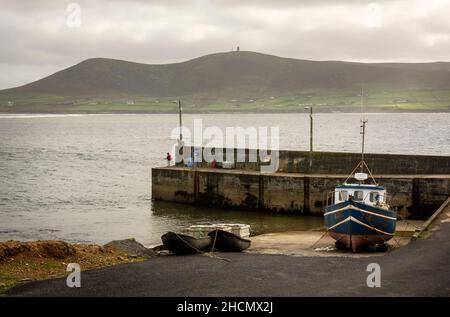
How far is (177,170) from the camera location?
49.1 metres

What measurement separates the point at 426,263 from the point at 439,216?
10739 mm

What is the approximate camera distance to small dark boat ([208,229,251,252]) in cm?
2714

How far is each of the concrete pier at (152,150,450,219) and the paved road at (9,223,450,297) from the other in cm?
1607

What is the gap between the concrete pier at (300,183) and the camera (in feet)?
134

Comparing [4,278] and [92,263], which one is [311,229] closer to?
[92,263]

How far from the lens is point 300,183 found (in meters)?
43.6

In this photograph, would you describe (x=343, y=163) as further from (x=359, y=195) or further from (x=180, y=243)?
(x=180, y=243)

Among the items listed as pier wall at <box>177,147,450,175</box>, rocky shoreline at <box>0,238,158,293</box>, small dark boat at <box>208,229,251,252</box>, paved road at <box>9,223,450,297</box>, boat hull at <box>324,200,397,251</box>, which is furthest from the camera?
pier wall at <box>177,147,450,175</box>

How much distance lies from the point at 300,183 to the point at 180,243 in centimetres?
1880

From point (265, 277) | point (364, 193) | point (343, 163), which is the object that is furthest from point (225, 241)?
point (343, 163)

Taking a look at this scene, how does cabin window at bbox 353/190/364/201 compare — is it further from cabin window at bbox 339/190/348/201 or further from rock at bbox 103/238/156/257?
rock at bbox 103/238/156/257

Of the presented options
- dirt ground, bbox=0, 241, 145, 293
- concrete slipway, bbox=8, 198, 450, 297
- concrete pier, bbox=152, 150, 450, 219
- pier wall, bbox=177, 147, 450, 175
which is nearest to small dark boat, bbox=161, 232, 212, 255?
concrete slipway, bbox=8, 198, 450, 297

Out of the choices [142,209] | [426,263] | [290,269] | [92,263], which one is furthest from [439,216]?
[142,209]

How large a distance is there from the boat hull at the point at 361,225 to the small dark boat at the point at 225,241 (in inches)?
168
